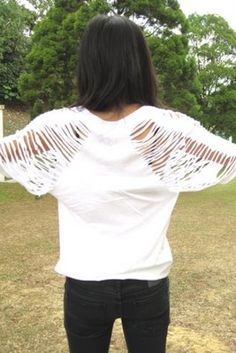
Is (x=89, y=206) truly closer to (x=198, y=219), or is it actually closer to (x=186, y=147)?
(x=186, y=147)

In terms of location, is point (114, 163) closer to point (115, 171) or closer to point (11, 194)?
point (115, 171)

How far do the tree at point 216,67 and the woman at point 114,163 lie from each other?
11075 millimetres

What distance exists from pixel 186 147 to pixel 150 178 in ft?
0.39

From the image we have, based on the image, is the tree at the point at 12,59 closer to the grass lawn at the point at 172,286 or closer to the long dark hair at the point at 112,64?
the grass lawn at the point at 172,286

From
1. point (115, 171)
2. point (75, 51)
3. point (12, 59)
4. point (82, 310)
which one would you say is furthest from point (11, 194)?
point (115, 171)

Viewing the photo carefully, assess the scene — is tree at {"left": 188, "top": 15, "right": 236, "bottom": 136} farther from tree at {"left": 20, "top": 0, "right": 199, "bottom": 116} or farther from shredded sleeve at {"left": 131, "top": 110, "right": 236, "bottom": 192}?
shredded sleeve at {"left": 131, "top": 110, "right": 236, "bottom": 192}

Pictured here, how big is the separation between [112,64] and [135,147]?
0.21 m

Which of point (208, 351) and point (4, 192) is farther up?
point (208, 351)

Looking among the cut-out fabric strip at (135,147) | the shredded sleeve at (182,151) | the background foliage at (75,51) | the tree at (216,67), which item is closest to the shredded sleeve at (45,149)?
the cut-out fabric strip at (135,147)

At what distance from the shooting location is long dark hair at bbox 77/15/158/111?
1.24 m

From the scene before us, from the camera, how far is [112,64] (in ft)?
4.08

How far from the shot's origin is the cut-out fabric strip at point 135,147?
1.23m

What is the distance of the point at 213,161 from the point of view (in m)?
1.27

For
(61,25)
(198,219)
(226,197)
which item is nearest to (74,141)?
(198,219)
